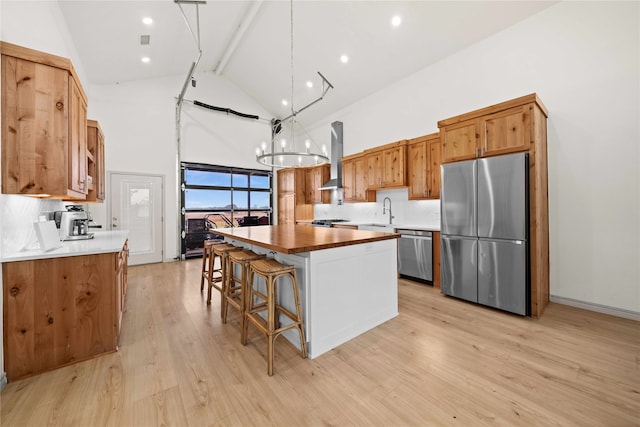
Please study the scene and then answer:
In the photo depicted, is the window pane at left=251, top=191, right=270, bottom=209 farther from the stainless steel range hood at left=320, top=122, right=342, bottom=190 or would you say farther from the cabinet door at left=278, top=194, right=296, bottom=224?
the stainless steel range hood at left=320, top=122, right=342, bottom=190

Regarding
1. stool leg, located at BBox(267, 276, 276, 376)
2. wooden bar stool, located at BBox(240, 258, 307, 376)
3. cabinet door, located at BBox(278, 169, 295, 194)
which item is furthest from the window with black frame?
stool leg, located at BBox(267, 276, 276, 376)

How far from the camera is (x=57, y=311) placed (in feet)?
6.26

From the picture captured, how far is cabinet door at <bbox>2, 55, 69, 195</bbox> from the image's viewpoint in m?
1.81

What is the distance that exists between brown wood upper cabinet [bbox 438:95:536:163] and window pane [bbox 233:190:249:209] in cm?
537

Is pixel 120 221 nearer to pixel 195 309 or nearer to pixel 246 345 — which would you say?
pixel 195 309

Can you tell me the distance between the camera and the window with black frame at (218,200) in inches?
245

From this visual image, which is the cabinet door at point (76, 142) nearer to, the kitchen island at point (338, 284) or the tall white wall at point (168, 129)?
the kitchen island at point (338, 284)

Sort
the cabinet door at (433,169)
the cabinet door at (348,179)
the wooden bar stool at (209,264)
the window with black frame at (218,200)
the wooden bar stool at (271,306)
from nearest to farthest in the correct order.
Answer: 1. the wooden bar stool at (271,306)
2. the wooden bar stool at (209,264)
3. the cabinet door at (433,169)
4. the cabinet door at (348,179)
5. the window with black frame at (218,200)

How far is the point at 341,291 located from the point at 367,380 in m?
0.71

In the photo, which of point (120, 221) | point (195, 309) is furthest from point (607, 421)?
point (120, 221)

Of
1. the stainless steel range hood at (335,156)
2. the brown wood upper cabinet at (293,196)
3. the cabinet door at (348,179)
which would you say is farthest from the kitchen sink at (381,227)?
the brown wood upper cabinet at (293,196)

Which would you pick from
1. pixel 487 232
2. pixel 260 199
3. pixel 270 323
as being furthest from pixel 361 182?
pixel 270 323

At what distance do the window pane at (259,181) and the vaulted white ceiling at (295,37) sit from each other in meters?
2.57

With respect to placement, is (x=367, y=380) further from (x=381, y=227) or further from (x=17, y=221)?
(x=381, y=227)
